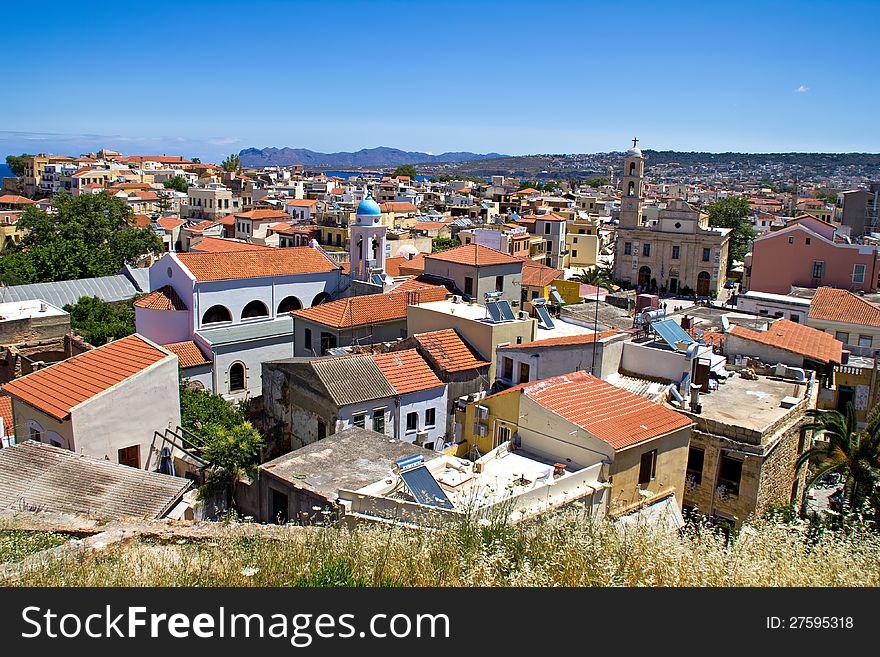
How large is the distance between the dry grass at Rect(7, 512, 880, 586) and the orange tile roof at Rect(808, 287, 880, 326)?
22177 mm

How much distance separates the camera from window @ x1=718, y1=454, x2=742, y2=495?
1543 centimetres

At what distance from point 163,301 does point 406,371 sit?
1343cm

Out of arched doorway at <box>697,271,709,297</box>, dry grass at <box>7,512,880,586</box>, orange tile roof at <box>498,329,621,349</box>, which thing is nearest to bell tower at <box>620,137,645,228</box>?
arched doorway at <box>697,271,709,297</box>

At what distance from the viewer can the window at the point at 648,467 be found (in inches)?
554

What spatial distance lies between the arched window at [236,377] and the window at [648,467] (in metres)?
19.3

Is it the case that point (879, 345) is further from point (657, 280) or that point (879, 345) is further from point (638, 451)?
point (657, 280)

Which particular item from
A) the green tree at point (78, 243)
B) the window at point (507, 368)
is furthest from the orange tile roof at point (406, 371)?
the green tree at point (78, 243)

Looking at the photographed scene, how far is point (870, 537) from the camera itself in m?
9.46

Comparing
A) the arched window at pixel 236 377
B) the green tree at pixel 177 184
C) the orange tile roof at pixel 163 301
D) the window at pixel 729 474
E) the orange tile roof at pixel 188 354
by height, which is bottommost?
the arched window at pixel 236 377

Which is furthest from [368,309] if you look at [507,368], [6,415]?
[6,415]

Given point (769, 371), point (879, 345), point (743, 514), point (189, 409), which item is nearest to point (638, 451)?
point (743, 514)

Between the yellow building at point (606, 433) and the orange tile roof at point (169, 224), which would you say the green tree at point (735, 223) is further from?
the yellow building at point (606, 433)

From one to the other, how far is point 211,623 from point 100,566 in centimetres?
286

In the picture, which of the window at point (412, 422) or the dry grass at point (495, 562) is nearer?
the dry grass at point (495, 562)
